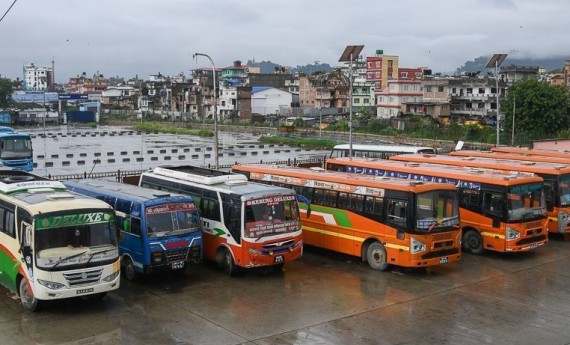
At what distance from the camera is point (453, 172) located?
67.6 ft

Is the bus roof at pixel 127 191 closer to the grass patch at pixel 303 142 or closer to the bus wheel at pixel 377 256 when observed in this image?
the bus wheel at pixel 377 256

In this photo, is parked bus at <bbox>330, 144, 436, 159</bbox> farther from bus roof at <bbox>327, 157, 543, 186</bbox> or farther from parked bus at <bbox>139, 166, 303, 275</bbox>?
parked bus at <bbox>139, 166, 303, 275</bbox>

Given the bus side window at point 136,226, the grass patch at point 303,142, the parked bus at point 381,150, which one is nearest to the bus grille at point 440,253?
the bus side window at point 136,226

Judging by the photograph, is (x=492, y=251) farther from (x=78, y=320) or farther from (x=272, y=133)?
(x=272, y=133)

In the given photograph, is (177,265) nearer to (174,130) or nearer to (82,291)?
(82,291)

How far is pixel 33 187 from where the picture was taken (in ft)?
48.4

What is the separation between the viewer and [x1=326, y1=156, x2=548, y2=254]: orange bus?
18359 millimetres

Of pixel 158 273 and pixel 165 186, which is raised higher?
pixel 165 186

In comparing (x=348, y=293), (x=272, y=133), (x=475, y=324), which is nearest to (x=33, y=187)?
(x=348, y=293)

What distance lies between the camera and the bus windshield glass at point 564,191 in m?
21.0

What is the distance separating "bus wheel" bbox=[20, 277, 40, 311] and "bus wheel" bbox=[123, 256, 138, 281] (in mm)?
3081

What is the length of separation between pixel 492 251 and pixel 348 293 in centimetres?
719

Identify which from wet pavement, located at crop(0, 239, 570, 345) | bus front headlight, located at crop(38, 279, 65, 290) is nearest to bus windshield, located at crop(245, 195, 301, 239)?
wet pavement, located at crop(0, 239, 570, 345)

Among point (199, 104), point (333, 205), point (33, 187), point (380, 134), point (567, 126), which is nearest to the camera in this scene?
point (33, 187)
